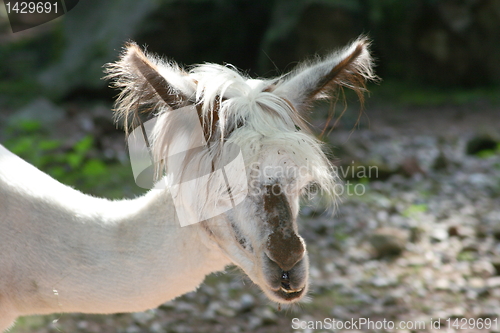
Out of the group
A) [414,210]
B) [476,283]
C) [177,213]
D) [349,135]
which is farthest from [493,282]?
[177,213]

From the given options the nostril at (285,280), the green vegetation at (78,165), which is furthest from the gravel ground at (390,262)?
the green vegetation at (78,165)

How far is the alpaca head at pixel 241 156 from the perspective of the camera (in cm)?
212

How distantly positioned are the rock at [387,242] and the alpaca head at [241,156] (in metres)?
Result: 3.19

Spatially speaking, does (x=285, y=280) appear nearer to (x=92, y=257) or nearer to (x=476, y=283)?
(x=92, y=257)

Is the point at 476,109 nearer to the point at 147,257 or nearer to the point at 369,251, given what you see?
the point at 369,251

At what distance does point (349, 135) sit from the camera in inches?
111

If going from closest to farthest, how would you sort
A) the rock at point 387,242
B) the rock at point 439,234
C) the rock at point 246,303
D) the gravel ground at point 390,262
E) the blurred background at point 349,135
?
1. the gravel ground at point 390,262
2. the rock at point 246,303
3. the blurred background at point 349,135
4. the rock at point 387,242
5. the rock at point 439,234

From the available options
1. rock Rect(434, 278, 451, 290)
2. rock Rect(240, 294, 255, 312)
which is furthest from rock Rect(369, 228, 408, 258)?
rock Rect(240, 294, 255, 312)

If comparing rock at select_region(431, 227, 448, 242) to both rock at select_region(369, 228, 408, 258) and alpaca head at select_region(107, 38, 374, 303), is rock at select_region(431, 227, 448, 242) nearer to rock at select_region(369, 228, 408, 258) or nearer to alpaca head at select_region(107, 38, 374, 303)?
rock at select_region(369, 228, 408, 258)

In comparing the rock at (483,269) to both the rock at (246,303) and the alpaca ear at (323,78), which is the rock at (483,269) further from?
the alpaca ear at (323,78)

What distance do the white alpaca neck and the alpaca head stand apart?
0.17 metres

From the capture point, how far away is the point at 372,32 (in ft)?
35.2

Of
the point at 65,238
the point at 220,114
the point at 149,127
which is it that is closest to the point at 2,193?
the point at 65,238

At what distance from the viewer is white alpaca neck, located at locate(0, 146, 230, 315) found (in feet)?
7.74
